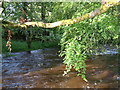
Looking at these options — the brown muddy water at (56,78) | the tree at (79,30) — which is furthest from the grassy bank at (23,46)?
the tree at (79,30)

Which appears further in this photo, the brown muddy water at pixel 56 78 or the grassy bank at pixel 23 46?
the grassy bank at pixel 23 46

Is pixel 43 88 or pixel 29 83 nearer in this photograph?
pixel 43 88

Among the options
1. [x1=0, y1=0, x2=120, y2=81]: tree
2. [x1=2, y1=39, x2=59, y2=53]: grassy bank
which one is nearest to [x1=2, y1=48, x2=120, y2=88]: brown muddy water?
[x1=0, y1=0, x2=120, y2=81]: tree

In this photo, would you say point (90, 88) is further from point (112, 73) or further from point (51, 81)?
point (112, 73)

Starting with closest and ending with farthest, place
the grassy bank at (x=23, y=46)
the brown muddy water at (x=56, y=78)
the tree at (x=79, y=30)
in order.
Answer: the tree at (x=79, y=30)
the brown muddy water at (x=56, y=78)
the grassy bank at (x=23, y=46)

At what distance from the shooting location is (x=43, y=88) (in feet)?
27.8

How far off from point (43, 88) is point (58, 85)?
1.04 meters

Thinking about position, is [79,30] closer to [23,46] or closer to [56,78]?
[56,78]

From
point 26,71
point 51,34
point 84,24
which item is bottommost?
point 26,71

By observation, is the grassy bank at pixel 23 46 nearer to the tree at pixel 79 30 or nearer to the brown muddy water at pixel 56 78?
the brown muddy water at pixel 56 78

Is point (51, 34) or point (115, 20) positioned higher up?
point (115, 20)

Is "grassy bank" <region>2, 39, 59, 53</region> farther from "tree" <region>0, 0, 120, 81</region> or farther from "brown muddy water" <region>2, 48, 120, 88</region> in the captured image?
"tree" <region>0, 0, 120, 81</region>

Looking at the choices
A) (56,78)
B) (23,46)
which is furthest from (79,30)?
(23,46)

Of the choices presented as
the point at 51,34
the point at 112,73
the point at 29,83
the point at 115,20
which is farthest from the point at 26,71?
the point at 51,34
